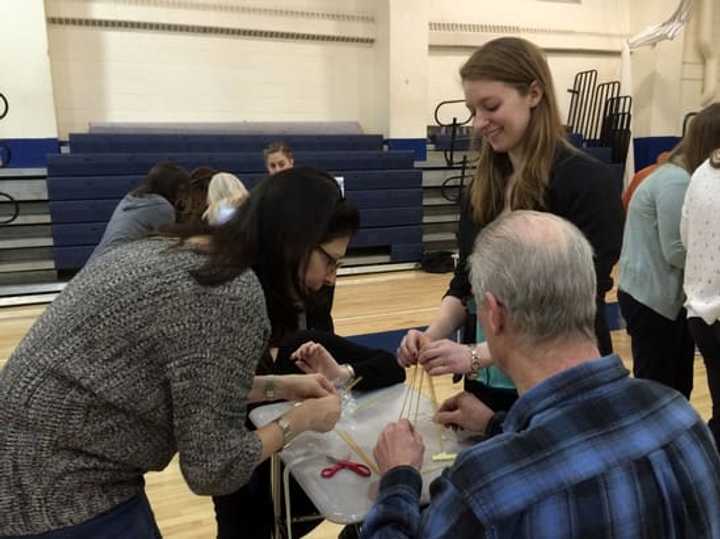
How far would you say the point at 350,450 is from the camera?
1.32 m

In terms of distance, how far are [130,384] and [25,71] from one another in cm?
635

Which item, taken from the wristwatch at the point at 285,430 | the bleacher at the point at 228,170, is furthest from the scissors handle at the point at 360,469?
the bleacher at the point at 228,170

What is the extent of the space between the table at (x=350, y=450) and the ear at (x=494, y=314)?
0.40 m

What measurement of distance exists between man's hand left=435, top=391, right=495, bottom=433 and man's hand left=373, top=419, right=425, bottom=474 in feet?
0.72

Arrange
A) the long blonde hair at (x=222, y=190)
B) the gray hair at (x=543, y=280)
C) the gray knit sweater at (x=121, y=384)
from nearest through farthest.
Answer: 1. the gray hair at (x=543, y=280)
2. the gray knit sweater at (x=121, y=384)
3. the long blonde hair at (x=222, y=190)

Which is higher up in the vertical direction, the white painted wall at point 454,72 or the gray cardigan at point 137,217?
the white painted wall at point 454,72

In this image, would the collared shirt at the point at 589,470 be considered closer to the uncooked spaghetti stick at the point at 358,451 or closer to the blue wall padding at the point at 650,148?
the uncooked spaghetti stick at the point at 358,451

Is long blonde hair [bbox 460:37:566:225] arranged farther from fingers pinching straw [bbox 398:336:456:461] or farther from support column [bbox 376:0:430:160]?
support column [bbox 376:0:430:160]

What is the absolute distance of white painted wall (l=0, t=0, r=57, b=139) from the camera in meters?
6.16

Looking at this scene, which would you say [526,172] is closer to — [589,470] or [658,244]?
[589,470]

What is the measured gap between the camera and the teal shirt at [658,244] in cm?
219

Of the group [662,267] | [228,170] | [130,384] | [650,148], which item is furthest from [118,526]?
[650,148]

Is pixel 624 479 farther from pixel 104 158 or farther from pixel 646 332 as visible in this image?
pixel 104 158

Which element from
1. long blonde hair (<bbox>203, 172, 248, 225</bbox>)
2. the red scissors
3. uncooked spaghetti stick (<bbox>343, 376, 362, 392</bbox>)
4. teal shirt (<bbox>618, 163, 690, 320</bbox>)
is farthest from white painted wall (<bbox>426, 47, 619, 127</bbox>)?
the red scissors
